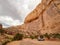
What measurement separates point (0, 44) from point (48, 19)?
18109mm

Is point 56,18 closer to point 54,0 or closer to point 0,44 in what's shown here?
point 54,0

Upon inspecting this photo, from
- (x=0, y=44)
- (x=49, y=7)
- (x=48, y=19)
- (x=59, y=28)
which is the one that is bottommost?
(x=0, y=44)

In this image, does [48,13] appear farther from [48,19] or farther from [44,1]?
[44,1]

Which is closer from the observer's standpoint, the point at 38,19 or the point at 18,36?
the point at 18,36

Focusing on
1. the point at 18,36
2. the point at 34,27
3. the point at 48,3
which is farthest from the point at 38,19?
the point at 18,36

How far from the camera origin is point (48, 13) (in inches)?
1489

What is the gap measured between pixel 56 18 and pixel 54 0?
582cm

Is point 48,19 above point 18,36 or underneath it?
above

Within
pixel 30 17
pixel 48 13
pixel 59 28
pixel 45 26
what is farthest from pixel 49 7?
pixel 30 17

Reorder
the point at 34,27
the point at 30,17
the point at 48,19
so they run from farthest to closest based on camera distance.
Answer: the point at 30,17 < the point at 34,27 < the point at 48,19

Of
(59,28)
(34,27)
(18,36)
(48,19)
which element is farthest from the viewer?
(34,27)

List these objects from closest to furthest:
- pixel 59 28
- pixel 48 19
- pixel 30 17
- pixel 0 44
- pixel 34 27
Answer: pixel 0 44 → pixel 59 28 → pixel 48 19 → pixel 34 27 → pixel 30 17

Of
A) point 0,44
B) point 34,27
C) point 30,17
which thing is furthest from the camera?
point 30,17

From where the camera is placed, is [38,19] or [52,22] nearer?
[52,22]
